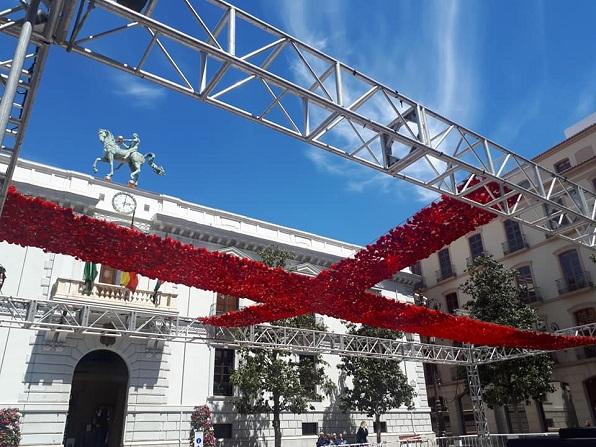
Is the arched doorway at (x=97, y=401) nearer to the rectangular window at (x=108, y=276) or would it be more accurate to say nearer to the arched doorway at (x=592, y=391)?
the rectangular window at (x=108, y=276)

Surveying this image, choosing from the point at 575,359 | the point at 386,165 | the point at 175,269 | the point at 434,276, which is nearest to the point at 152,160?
the point at 175,269

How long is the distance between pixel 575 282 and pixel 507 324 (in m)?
6.45

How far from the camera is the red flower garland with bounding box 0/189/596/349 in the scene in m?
8.91

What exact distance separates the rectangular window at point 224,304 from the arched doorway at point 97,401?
490cm

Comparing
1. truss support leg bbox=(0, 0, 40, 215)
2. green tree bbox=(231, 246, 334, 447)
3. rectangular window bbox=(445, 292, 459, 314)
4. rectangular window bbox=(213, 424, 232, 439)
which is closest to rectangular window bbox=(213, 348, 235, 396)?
green tree bbox=(231, 246, 334, 447)

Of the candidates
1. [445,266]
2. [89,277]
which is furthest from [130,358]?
[445,266]

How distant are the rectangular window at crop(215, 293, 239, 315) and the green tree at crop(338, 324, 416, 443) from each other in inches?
244

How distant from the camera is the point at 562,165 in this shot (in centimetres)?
2930

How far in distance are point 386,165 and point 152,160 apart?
58.6ft

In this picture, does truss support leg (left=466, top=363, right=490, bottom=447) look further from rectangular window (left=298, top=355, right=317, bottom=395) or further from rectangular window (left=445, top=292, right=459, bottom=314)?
rectangular window (left=445, top=292, right=459, bottom=314)

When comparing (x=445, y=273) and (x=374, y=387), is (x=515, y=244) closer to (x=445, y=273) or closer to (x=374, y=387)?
(x=445, y=273)

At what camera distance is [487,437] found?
1828 cm

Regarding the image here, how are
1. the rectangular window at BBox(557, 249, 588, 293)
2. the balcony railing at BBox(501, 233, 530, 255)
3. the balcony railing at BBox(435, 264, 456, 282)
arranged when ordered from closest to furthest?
the rectangular window at BBox(557, 249, 588, 293)
the balcony railing at BBox(501, 233, 530, 255)
the balcony railing at BBox(435, 264, 456, 282)

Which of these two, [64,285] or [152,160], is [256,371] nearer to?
[64,285]
